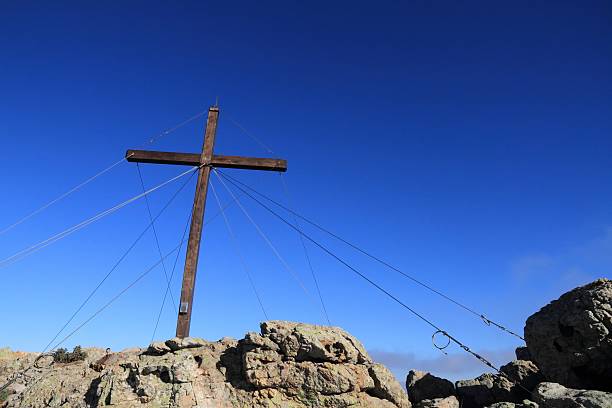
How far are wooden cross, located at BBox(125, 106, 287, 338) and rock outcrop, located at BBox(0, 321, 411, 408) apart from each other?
2.18m

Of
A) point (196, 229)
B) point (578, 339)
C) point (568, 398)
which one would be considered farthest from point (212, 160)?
point (578, 339)

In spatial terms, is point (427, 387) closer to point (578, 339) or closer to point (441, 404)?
point (441, 404)

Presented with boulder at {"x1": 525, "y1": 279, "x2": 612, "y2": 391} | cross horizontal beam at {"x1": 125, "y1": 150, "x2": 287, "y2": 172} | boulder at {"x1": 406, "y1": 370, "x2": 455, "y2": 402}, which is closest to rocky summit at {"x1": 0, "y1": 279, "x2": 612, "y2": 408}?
boulder at {"x1": 525, "y1": 279, "x2": 612, "y2": 391}

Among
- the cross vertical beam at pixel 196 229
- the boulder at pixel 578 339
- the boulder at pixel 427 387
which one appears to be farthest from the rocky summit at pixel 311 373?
the cross vertical beam at pixel 196 229

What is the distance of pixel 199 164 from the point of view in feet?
43.1

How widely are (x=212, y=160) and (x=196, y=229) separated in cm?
249

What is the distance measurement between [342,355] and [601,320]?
5925 millimetres

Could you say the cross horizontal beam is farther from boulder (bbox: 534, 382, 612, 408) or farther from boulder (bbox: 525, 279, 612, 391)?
boulder (bbox: 534, 382, 612, 408)

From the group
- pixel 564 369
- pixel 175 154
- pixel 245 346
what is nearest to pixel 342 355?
pixel 245 346

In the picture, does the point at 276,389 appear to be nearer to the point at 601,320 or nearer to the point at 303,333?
the point at 303,333

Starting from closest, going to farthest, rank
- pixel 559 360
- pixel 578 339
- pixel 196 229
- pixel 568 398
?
pixel 568 398
pixel 578 339
pixel 559 360
pixel 196 229

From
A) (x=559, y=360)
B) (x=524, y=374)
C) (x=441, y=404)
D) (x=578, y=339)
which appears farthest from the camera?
(x=524, y=374)

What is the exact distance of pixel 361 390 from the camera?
9.31 m

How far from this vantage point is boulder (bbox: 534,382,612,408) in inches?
274
